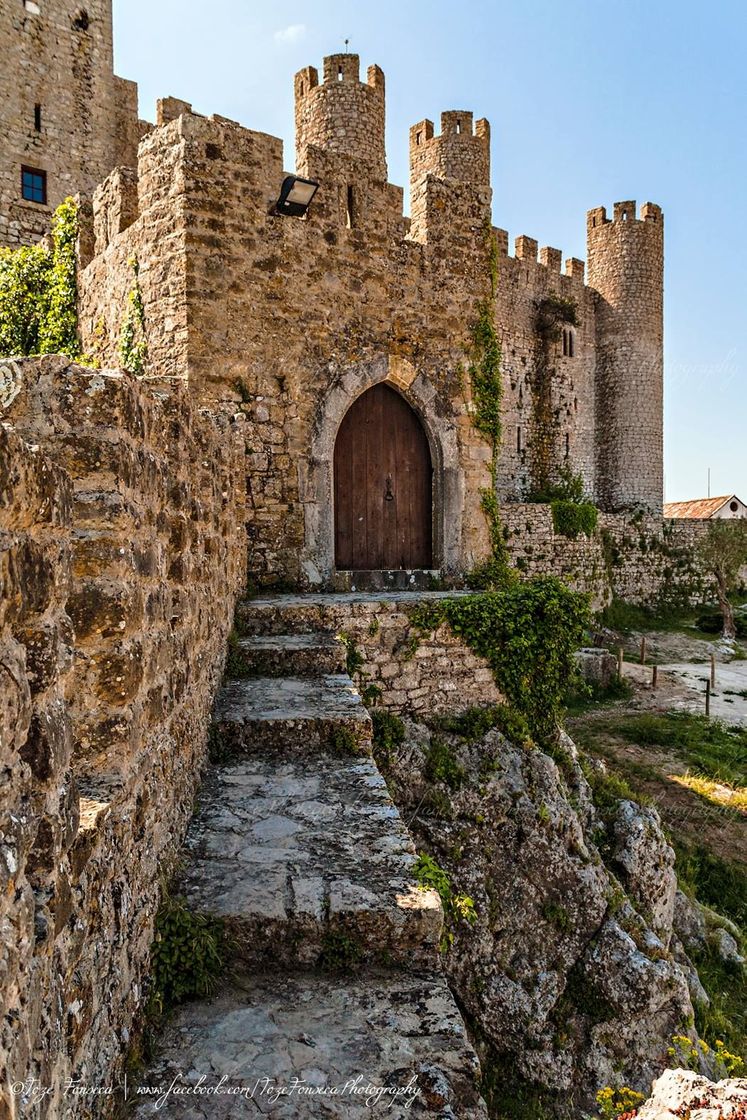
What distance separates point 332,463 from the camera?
7.26 metres

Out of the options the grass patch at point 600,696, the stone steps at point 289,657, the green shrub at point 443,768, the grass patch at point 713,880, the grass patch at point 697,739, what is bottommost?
the grass patch at point 713,880

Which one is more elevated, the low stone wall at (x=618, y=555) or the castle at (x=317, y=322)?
the castle at (x=317, y=322)

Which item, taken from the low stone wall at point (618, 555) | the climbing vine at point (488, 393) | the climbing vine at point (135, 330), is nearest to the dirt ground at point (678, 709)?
the low stone wall at point (618, 555)

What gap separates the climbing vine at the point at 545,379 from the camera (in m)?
26.6

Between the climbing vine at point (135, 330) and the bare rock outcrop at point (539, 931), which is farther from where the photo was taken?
the climbing vine at point (135, 330)

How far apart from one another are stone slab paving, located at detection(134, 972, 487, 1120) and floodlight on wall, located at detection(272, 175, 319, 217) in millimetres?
6555

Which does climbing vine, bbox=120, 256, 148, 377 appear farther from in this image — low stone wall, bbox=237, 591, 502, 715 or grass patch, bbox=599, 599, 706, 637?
grass patch, bbox=599, 599, 706, 637

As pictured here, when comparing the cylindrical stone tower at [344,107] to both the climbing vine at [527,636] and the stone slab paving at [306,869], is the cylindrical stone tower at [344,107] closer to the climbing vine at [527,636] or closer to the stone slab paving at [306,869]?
the climbing vine at [527,636]

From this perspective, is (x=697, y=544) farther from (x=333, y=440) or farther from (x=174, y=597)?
(x=174, y=597)

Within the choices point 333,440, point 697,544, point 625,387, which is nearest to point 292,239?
point 333,440

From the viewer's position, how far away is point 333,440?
7133 millimetres

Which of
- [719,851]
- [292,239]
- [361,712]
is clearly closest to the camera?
[361,712]

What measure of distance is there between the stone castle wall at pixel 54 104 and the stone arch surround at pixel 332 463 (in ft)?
37.2

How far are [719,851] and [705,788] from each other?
1.37 m
